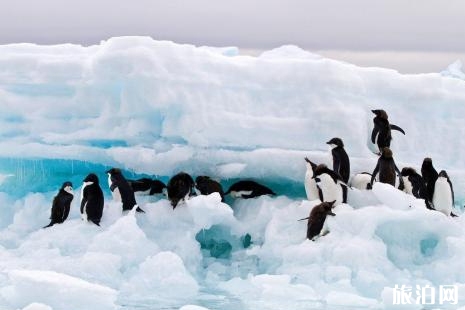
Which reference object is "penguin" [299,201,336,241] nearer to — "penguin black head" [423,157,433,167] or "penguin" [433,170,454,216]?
"penguin" [433,170,454,216]

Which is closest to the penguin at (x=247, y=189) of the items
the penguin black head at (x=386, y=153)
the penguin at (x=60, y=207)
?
the penguin black head at (x=386, y=153)

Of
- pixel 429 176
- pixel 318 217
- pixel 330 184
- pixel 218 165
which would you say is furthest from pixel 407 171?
pixel 218 165

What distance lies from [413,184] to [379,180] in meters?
0.43

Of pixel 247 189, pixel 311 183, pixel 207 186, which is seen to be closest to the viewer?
pixel 311 183

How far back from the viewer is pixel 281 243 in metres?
9.02

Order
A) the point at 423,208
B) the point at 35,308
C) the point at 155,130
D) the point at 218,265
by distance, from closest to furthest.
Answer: the point at 35,308, the point at 423,208, the point at 218,265, the point at 155,130

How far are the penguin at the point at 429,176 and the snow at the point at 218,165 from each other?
0.36m

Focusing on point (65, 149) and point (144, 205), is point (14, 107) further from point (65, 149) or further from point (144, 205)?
point (144, 205)

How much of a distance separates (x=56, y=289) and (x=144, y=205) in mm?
2688

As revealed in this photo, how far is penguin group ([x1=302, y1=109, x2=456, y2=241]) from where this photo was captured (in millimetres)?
9250

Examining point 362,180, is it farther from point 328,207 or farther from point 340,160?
point 328,207

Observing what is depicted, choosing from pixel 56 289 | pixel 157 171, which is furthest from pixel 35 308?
pixel 157 171

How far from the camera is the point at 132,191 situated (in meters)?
9.62

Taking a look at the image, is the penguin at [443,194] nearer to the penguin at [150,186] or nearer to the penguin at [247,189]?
the penguin at [247,189]
